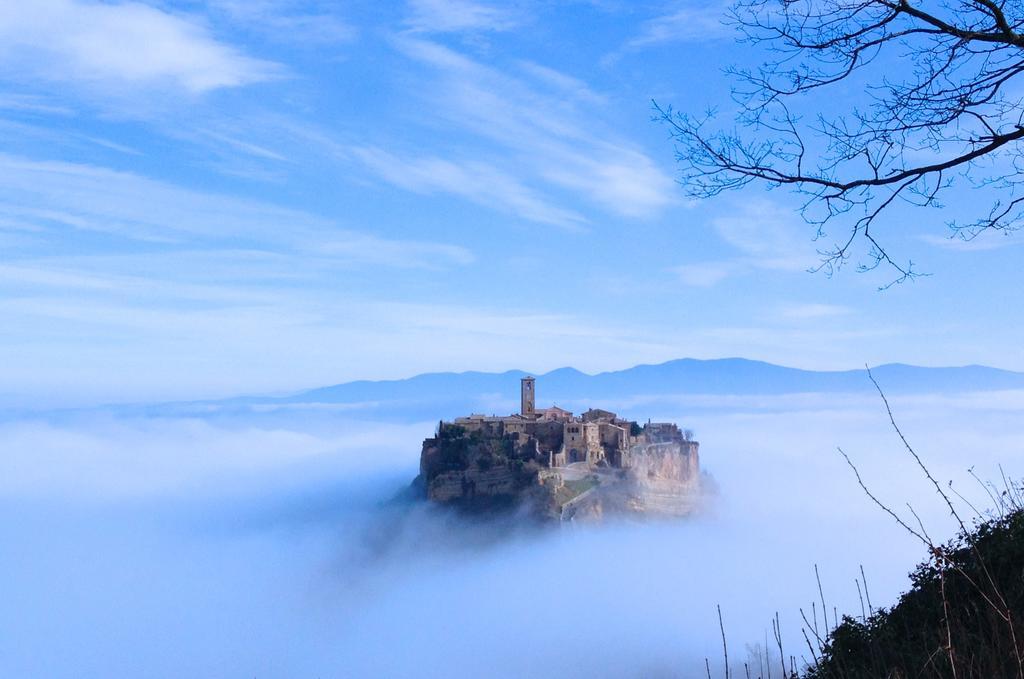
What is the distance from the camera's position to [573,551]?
74062 millimetres

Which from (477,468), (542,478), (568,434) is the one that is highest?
(568,434)

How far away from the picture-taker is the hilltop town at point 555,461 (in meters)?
61.2

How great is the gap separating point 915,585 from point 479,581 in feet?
286

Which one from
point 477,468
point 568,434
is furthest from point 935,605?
point 477,468

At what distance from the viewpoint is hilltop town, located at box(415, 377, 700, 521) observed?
201 ft

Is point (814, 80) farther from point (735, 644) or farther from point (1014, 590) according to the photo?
point (735, 644)

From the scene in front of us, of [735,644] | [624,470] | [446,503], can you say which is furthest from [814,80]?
[735,644]

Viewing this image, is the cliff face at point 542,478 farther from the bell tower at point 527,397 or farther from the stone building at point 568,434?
the bell tower at point 527,397

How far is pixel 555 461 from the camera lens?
200 ft

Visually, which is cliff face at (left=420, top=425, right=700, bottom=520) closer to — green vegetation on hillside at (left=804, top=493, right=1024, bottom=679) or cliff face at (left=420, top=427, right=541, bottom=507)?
cliff face at (left=420, top=427, right=541, bottom=507)

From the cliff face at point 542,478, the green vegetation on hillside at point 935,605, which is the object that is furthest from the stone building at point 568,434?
the green vegetation on hillside at point 935,605

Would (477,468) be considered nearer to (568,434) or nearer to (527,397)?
(527,397)

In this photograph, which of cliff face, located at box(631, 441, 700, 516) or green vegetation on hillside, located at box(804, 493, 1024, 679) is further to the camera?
cliff face, located at box(631, 441, 700, 516)

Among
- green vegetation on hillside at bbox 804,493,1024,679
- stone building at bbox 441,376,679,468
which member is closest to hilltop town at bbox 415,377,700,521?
stone building at bbox 441,376,679,468
